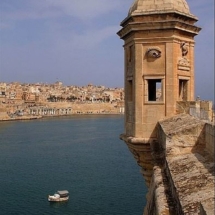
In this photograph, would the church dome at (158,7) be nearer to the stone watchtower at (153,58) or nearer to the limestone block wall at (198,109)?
the stone watchtower at (153,58)

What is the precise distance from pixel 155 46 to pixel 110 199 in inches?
605

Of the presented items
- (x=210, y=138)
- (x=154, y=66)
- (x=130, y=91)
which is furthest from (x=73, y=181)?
(x=210, y=138)

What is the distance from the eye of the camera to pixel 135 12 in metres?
6.62

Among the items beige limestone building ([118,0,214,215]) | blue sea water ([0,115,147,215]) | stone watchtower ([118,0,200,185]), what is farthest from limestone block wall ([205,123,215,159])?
blue sea water ([0,115,147,215])

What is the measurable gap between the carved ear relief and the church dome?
651mm

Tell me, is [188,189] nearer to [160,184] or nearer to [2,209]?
[160,184]

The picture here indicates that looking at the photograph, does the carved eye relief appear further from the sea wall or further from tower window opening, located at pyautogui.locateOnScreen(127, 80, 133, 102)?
the sea wall

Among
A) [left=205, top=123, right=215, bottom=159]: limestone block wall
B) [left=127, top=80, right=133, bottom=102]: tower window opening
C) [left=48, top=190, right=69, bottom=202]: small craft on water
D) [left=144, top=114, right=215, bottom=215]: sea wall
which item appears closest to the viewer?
[left=144, top=114, right=215, bottom=215]: sea wall

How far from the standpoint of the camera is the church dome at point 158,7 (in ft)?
21.4

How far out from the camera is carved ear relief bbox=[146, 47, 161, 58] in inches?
259

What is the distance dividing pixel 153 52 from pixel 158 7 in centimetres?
84

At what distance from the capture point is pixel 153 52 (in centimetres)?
659

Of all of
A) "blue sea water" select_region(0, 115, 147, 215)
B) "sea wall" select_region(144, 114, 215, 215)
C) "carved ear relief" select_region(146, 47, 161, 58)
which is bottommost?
"blue sea water" select_region(0, 115, 147, 215)

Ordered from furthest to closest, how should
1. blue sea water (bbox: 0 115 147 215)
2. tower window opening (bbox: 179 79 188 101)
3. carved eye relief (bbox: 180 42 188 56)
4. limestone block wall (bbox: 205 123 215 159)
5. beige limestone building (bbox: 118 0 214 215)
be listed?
blue sea water (bbox: 0 115 147 215) < tower window opening (bbox: 179 79 188 101) < carved eye relief (bbox: 180 42 188 56) < beige limestone building (bbox: 118 0 214 215) < limestone block wall (bbox: 205 123 215 159)
